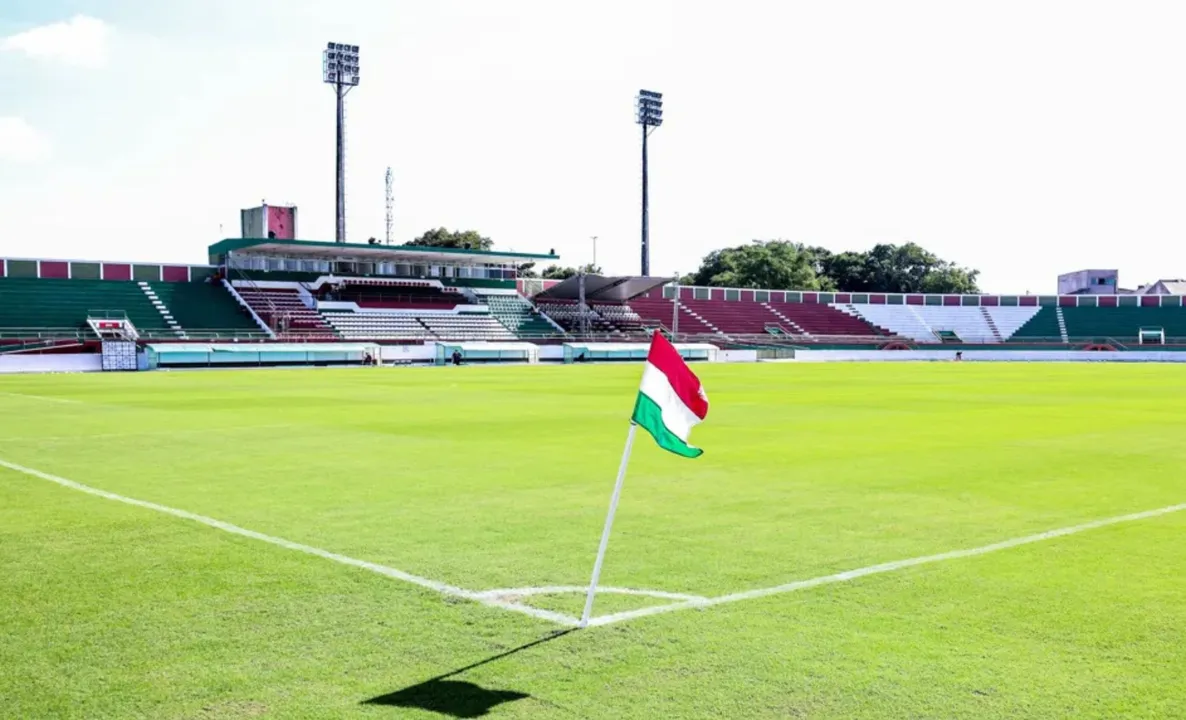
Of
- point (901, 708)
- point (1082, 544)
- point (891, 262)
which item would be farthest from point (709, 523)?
point (891, 262)

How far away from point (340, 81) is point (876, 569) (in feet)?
241

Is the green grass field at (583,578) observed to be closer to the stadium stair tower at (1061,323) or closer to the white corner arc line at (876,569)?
the white corner arc line at (876,569)

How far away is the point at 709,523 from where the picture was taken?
10.1 m

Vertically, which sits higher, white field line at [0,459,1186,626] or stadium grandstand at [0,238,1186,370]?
stadium grandstand at [0,238,1186,370]

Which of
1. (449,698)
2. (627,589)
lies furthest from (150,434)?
(449,698)

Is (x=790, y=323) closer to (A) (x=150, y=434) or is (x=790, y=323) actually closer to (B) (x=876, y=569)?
(A) (x=150, y=434)

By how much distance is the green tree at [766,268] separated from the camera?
125m

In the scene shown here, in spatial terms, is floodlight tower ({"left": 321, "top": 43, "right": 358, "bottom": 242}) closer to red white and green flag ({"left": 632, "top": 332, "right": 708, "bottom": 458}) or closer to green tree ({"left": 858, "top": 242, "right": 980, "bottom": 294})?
red white and green flag ({"left": 632, "top": 332, "right": 708, "bottom": 458})

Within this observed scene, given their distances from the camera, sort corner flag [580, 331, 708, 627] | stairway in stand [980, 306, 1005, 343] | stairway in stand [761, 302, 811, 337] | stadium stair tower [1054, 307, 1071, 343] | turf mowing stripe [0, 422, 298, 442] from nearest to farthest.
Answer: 1. corner flag [580, 331, 708, 627]
2. turf mowing stripe [0, 422, 298, 442]
3. stairway in stand [761, 302, 811, 337]
4. stadium stair tower [1054, 307, 1071, 343]
5. stairway in stand [980, 306, 1005, 343]

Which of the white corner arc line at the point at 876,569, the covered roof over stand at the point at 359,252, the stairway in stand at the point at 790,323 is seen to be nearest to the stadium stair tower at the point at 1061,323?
the stairway in stand at the point at 790,323

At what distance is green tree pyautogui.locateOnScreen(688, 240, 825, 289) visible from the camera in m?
125

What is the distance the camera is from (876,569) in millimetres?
8148

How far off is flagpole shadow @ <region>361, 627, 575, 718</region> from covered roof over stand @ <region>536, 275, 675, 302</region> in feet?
254

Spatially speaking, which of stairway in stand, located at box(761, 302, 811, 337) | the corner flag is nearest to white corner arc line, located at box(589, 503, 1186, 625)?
the corner flag
